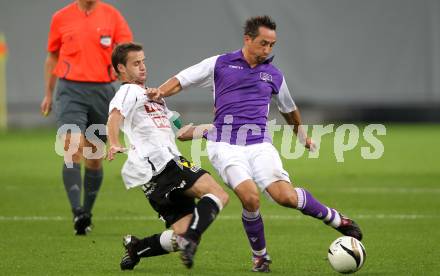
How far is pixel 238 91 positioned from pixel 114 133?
3.43ft

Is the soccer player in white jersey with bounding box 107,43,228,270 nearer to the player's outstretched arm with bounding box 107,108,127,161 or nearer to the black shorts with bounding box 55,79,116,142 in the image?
the player's outstretched arm with bounding box 107,108,127,161

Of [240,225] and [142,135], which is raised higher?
[142,135]

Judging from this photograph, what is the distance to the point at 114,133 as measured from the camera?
7461mm

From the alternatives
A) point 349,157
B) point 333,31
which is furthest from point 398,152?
point 333,31

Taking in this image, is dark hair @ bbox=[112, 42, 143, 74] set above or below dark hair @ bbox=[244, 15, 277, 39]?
below

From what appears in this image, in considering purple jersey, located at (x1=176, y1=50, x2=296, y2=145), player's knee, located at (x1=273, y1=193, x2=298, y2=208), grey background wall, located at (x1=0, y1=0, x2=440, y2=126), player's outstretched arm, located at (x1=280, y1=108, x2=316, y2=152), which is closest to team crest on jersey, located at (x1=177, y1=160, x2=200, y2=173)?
purple jersey, located at (x1=176, y1=50, x2=296, y2=145)

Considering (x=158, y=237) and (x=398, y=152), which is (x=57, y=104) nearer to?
(x=158, y=237)

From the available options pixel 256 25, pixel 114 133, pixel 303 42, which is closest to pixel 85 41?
pixel 256 25

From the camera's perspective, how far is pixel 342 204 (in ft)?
38.9

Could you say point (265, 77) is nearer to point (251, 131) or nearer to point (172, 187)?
point (251, 131)

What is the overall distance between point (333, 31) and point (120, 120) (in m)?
15.8

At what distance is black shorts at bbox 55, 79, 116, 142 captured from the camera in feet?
33.2

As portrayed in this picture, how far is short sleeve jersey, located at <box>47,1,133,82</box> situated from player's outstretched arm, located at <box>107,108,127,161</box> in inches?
103

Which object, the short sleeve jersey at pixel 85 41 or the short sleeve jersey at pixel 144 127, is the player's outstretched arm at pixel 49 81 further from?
the short sleeve jersey at pixel 144 127
